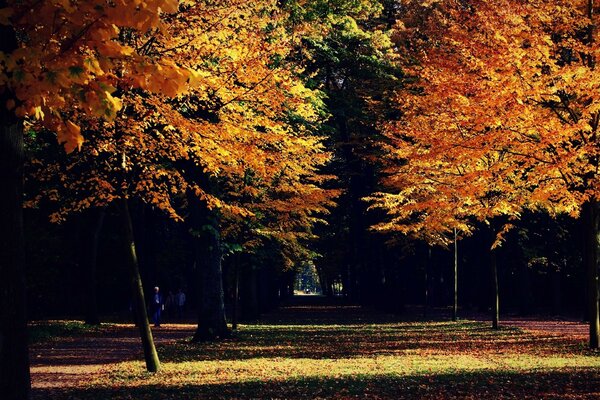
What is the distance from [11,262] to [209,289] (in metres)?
16.6

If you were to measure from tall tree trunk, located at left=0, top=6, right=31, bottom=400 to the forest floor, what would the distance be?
4734 millimetres

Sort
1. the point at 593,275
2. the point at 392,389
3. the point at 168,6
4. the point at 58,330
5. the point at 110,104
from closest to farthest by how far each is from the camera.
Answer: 1. the point at 168,6
2. the point at 110,104
3. the point at 392,389
4. the point at 593,275
5. the point at 58,330

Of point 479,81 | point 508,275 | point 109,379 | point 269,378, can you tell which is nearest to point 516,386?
point 269,378

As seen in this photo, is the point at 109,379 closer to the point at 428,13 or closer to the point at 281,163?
the point at 281,163

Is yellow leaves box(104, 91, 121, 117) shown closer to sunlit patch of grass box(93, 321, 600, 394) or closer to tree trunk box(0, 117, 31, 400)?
tree trunk box(0, 117, 31, 400)

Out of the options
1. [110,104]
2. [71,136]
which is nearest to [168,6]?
[110,104]

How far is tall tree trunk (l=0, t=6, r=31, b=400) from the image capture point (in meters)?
6.90

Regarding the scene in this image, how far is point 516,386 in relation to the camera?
12.0 metres

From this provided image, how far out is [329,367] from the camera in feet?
50.8

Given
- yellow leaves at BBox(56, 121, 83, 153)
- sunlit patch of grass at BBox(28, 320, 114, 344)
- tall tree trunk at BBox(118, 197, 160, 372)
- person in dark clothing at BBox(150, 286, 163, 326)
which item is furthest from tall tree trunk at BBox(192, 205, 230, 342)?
yellow leaves at BBox(56, 121, 83, 153)

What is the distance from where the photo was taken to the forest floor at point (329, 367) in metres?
11.8

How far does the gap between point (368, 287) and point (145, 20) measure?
1942 inches

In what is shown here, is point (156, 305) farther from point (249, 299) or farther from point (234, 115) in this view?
point (234, 115)

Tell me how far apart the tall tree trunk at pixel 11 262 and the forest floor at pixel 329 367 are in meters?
4.73
